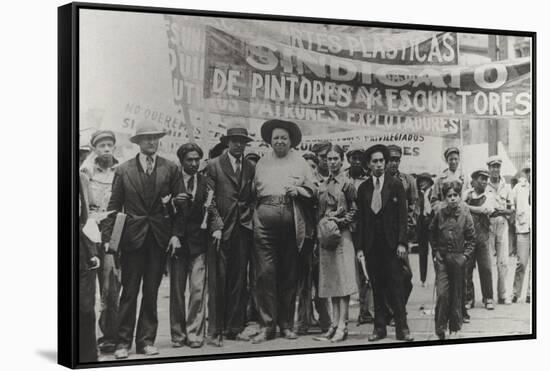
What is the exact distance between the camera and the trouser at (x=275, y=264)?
9156mm

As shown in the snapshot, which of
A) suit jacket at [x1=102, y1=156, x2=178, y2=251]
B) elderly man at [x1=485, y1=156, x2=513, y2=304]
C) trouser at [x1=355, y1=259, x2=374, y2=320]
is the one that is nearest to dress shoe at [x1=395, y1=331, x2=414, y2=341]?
trouser at [x1=355, y1=259, x2=374, y2=320]

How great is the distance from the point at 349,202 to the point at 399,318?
1.01 m

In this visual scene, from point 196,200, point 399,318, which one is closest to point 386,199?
point 399,318

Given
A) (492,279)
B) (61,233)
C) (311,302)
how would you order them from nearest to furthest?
1. (61,233)
2. (311,302)
3. (492,279)

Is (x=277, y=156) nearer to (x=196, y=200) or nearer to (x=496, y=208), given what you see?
(x=196, y=200)

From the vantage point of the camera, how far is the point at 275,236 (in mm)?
9211

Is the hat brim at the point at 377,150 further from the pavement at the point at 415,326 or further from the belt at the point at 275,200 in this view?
the pavement at the point at 415,326

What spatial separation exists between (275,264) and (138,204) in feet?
3.79

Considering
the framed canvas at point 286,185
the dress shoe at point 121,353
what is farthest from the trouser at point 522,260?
the dress shoe at point 121,353

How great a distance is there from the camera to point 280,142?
9234mm

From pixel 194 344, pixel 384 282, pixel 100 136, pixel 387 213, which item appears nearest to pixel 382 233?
pixel 387 213

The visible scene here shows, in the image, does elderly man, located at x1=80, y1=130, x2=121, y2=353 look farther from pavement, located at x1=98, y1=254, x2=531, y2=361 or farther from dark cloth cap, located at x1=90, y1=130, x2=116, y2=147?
pavement, located at x1=98, y1=254, x2=531, y2=361

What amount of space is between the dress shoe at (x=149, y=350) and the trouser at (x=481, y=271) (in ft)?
8.62

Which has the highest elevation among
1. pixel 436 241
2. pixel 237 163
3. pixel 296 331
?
pixel 237 163
